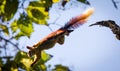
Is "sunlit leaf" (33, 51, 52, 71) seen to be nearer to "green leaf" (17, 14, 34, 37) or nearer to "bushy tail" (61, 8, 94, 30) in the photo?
"green leaf" (17, 14, 34, 37)

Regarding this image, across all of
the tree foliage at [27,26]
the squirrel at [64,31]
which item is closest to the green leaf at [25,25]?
the tree foliage at [27,26]

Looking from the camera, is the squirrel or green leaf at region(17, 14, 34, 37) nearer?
the squirrel

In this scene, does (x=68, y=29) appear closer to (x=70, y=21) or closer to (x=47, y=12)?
(x=70, y=21)

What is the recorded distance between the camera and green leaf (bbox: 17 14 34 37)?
150 centimetres

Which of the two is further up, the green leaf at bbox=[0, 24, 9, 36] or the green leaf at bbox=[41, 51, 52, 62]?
the green leaf at bbox=[0, 24, 9, 36]

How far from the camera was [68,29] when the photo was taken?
520 millimetres

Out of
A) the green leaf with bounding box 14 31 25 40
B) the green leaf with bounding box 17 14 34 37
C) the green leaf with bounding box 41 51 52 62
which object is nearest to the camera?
the green leaf with bounding box 41 51 52 62

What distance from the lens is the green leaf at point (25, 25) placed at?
1.50 meters

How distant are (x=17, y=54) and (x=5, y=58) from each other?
0.07 m

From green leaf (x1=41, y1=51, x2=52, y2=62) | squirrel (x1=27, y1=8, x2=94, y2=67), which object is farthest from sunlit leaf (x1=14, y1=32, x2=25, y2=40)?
squirrel (x1=27, y1=8, x2=94, y2=67)

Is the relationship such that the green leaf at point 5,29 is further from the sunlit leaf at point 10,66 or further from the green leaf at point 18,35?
the sunlit leaf at point 10,66

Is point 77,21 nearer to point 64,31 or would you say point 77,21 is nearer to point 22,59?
point 64,31

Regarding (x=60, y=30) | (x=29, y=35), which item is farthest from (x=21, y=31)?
(x=60, y=30)

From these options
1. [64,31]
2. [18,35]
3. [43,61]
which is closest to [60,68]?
[43,61]
